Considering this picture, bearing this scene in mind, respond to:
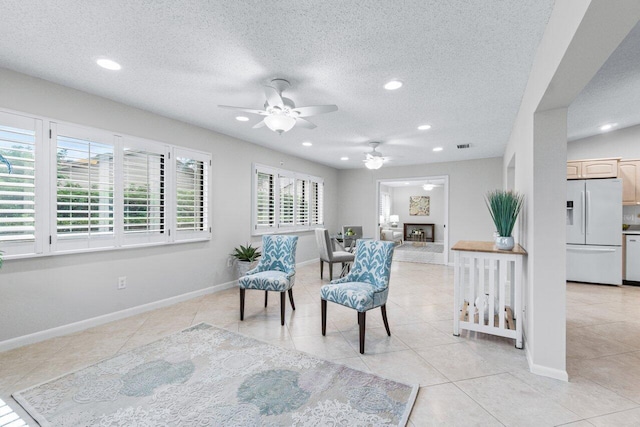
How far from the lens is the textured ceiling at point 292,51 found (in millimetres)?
1827

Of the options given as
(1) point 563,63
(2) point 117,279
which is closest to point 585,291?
(1) point 563,63

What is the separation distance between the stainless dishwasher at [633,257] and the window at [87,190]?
695 cm

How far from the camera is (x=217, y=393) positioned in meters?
1.96

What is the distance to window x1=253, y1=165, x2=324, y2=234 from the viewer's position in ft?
17.8

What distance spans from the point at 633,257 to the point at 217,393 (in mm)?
6536

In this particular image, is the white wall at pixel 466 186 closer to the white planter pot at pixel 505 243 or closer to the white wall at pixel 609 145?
the white wall at pixel 609 145

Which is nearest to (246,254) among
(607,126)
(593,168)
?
(593,168)

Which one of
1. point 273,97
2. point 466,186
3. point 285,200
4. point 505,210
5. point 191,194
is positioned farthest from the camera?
point 466,186

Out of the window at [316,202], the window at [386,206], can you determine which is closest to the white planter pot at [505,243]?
the window at [316,202]

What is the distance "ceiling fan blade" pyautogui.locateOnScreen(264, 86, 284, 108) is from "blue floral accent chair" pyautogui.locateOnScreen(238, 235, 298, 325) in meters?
1.64

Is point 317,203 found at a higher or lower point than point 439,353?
higher

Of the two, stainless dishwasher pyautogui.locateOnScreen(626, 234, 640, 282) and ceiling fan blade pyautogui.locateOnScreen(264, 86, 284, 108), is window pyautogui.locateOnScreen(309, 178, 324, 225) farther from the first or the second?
stainless dishwasher pyautogui.locateOnScreen(626, 234, 640, 282)

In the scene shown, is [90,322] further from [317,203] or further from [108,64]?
[317,203]

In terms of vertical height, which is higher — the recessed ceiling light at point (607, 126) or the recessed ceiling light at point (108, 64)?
the recessed ceiling light at point (607, 126)
